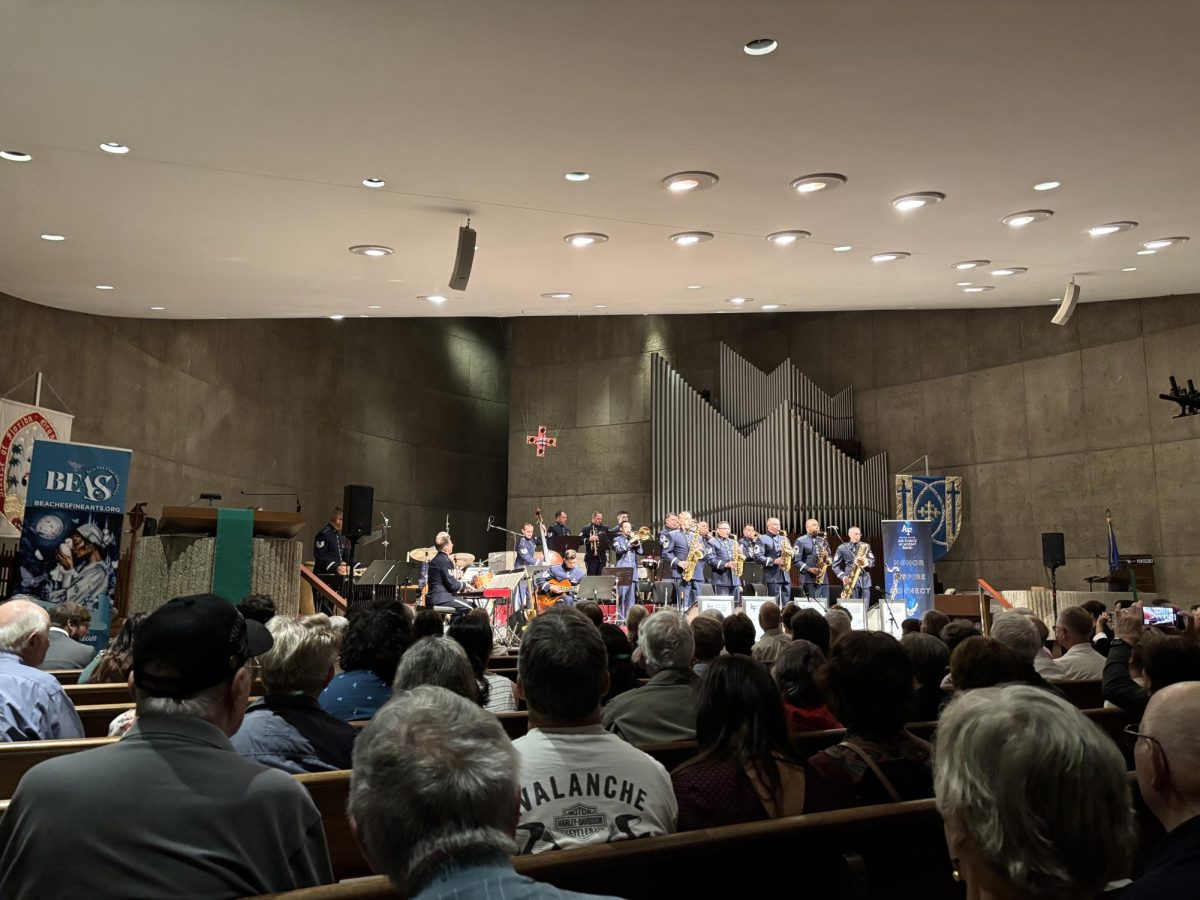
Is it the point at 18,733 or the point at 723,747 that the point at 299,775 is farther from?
the point at 18,733

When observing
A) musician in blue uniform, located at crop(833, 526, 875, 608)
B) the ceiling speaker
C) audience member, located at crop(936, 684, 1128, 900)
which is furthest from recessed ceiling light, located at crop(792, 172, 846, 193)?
musician in blue uniform, located at crop(833, 526, 875, 608)

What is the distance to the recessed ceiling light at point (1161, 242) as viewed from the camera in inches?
299

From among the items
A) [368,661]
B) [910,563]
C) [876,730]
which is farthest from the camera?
[910,563]

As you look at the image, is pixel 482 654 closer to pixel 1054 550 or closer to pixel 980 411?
pixel 1054 550

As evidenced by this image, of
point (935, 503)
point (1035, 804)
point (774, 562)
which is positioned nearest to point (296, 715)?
point (1035, 804)

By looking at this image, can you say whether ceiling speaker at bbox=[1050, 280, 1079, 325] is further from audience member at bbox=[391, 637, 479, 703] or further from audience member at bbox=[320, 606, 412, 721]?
audience member at bbox=[391, 637, 479, 703]

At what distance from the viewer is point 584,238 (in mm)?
7078

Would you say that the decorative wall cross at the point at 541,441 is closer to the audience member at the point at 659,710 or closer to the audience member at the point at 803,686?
the audience member at the point at 803,686

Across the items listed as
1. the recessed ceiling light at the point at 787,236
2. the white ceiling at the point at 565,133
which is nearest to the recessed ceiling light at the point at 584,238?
the white ceiling at the point at 565,133

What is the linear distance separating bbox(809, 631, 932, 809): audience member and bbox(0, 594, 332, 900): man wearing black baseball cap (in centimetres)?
142

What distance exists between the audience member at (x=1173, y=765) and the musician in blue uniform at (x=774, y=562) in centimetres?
1159

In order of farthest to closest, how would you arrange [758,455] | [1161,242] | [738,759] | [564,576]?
1. [758,455]
2. [564,576]
3. [1161,242]
4. [738,759]

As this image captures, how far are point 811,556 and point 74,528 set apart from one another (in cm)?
916

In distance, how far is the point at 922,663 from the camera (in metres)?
3.58
